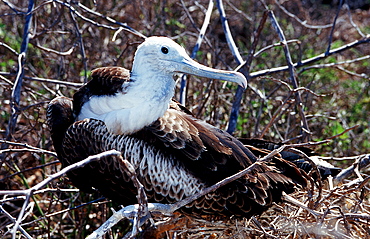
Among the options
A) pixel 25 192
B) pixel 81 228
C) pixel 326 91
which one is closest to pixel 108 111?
pixel 81 228

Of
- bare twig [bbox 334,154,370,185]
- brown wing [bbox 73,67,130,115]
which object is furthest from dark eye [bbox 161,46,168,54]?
bare twig [bbox 334,154,370,185]

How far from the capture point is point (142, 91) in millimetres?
2928

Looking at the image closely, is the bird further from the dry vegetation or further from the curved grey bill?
the dry vegetation

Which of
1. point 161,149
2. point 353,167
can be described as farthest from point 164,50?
point 353,167

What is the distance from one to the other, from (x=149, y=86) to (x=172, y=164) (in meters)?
0.46

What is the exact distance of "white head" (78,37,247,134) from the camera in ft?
9.53

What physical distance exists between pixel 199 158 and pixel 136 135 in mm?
380

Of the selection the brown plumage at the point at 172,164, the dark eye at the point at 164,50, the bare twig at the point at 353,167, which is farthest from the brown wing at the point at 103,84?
the bare twig at the point at 353,167

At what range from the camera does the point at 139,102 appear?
9.59 feet

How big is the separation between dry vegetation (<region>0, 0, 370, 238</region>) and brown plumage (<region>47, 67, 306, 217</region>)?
16 cm

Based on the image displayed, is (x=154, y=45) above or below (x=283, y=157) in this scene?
above

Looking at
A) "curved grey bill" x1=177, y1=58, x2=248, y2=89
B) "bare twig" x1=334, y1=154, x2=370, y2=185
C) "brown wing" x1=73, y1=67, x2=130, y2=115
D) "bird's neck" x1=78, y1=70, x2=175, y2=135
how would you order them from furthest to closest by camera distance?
"bare twig" x1=334, y1=154, x2=370, y2=185, "brown wing" x1=73, y1=67, x2=130, y2=115, "bird's neck" x1=78, y1=70, x2=175, y2=135, "curved grey bill" x1=177, y1=58, x2=248, y2=89

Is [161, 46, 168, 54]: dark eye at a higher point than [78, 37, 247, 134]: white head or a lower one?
higher

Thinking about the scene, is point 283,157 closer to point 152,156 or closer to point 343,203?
point 343,203
